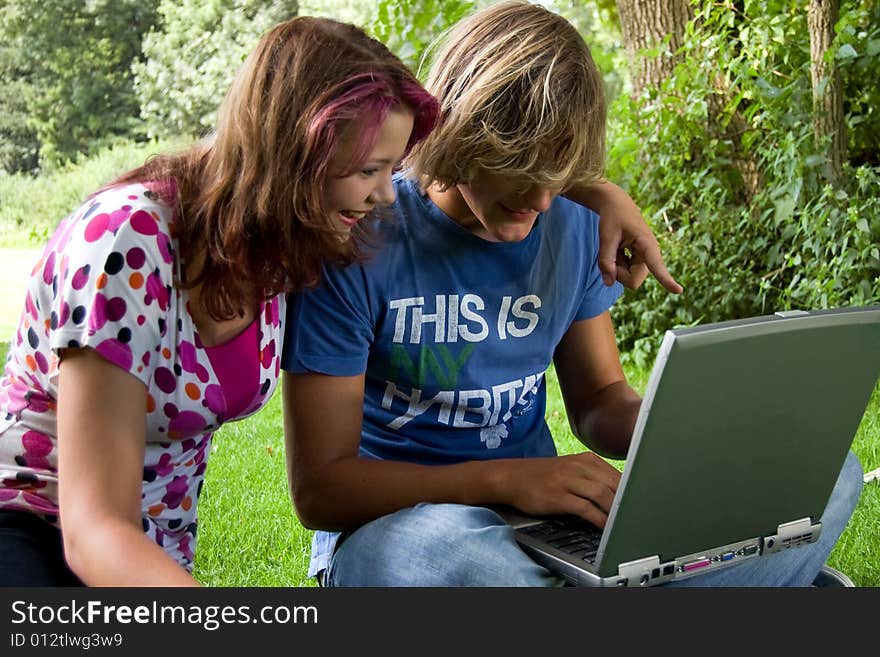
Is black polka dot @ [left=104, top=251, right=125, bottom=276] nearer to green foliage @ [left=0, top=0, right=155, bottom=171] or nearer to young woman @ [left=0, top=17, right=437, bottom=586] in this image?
young woman @ [left=0, top=17, right=437, bottom=586]

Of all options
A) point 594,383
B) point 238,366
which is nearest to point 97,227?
point 238,366

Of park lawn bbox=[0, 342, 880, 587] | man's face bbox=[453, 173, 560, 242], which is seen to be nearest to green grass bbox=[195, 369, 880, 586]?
park lawn bbox=[0, 342, 880, 587]

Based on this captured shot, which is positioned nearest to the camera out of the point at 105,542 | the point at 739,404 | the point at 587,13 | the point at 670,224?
the point at 105,542

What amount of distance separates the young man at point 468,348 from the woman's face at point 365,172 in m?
0.21

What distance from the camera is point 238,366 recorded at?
154 cm

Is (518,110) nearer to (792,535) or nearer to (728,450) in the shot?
(728,450)

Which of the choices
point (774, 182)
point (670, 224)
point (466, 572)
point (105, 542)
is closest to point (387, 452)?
point (466, 572)

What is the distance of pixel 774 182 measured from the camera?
4.29 m

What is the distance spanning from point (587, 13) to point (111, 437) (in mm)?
9751

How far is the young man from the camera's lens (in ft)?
5.32

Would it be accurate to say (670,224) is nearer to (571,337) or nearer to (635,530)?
(571,337)

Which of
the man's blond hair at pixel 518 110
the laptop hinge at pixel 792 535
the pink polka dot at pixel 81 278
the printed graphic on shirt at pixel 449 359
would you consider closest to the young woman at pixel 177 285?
the pink polka dot at pixel 81 278

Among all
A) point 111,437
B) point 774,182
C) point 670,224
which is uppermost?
point 111,437

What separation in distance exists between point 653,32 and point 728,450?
388cm
